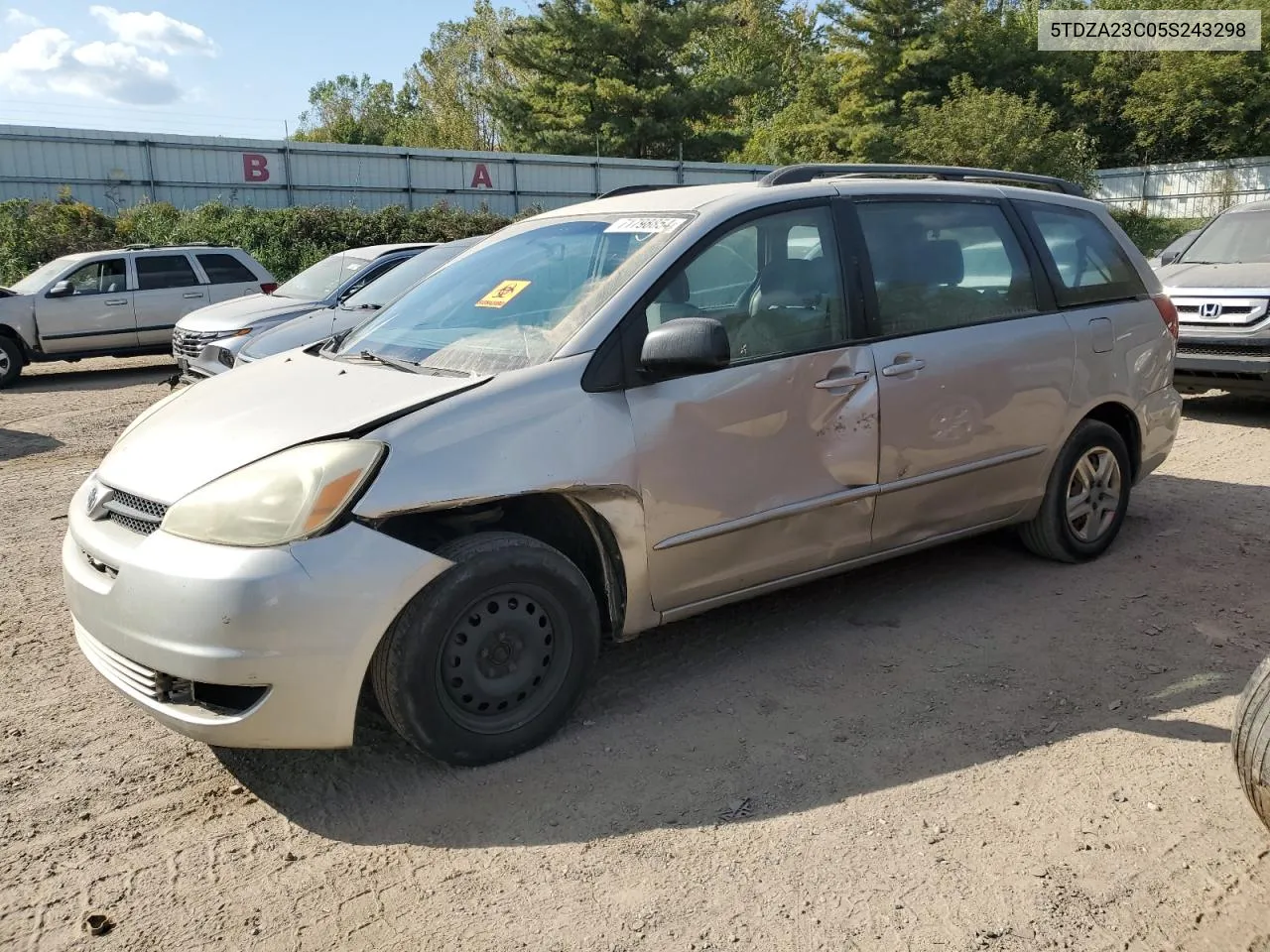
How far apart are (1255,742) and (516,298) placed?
2.74 m

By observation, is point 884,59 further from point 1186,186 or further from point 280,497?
point 280,497

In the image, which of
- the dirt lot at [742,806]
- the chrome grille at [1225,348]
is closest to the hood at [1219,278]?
the chrome grille at [1225,348]

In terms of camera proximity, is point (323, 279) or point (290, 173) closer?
point (323, 279)

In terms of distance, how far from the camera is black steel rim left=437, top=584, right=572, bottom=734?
3217 millimetres

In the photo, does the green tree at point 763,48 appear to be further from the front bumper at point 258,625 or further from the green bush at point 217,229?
the front bumper at point 258,625

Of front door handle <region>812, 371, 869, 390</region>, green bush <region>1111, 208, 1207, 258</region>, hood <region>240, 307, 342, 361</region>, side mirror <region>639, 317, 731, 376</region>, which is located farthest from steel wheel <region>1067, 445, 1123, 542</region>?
green bush <region>1111, 208, 1207, 258</region>

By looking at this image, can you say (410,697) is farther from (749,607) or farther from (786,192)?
(786,192)

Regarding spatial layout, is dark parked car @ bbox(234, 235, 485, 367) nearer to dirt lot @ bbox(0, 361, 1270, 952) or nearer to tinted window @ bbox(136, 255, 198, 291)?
dirt lot @ bbox(0, 361, 1270, 952)

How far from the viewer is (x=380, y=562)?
2.99 metres

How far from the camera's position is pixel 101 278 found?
47.1 ft

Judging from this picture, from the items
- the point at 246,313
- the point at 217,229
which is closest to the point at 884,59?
the point at 217,229

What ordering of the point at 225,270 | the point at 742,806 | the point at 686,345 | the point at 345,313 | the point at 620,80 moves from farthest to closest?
the point at 620,80 → the point at 225,270 → the point at 345,313 → the point at 686,345 → the point at 742,806

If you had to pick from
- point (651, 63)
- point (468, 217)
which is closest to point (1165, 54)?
point (651, 63)

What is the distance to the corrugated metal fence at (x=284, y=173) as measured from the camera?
79.1ft
